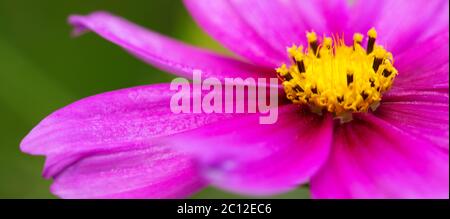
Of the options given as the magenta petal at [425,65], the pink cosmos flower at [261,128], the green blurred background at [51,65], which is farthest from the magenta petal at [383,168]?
the green blurred background at [51,65]

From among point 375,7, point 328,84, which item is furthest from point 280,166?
point 375,7

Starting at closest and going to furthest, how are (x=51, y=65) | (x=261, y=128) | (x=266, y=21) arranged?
(x=261, y=128)
(x=266, y=21)
(x=51, y=65)

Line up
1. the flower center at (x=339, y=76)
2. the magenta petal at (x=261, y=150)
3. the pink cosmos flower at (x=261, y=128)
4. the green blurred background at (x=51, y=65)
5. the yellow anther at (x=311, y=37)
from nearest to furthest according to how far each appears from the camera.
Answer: the magenta petal at (x=261, y=150) → the pink cosmos flower at (x=261, y=128) → the flower center at (x=339, y=76) → the yellow anther at (x=311, y=37) → the green blurred background at (x=51, y=65)

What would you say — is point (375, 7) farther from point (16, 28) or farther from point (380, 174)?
point (16, 28)

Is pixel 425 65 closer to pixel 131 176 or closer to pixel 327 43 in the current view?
pixel 327 43

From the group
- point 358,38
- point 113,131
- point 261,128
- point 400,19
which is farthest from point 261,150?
point 400,19

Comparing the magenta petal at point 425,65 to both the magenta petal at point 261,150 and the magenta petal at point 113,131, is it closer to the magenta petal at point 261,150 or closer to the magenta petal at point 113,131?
the magenta petal at point 261,150

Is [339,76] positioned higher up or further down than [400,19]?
further down
